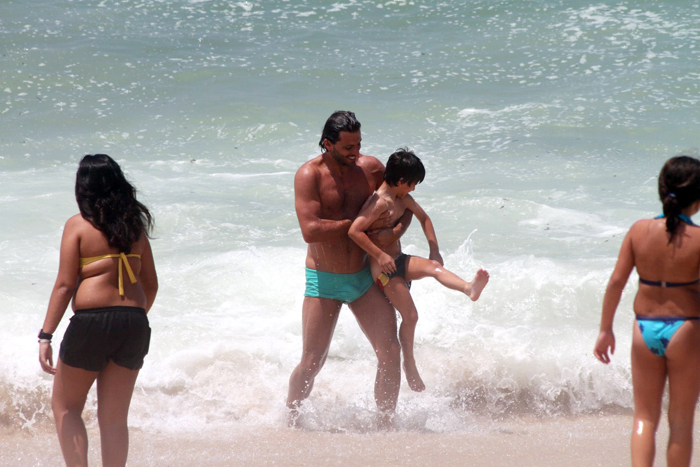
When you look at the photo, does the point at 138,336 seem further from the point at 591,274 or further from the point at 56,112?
the point at 56,112

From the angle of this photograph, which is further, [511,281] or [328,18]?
[328,18]

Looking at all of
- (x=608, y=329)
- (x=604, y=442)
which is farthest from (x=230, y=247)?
(x=608, y=329)

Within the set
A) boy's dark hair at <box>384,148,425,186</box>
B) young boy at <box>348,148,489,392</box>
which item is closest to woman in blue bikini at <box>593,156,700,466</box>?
young boy at <box>348,148,489,392</box>

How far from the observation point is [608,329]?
345 centimetres

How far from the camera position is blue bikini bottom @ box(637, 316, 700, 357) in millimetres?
3250

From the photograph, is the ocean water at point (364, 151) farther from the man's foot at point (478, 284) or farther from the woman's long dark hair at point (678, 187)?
the woman's long dark hair at point (678, 187)

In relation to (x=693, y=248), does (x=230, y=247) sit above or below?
below

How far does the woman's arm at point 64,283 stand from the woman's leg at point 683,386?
2.58 metres

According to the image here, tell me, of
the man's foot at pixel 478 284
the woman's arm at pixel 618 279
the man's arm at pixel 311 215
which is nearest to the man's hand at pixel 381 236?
the man's arm at pixel 311 215

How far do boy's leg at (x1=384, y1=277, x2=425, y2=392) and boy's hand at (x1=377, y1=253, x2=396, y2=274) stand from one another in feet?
0.56

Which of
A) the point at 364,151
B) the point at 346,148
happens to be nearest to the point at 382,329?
the point at 346,148

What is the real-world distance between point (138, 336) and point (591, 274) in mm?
5032

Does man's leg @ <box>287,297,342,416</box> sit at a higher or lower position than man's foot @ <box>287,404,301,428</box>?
higher

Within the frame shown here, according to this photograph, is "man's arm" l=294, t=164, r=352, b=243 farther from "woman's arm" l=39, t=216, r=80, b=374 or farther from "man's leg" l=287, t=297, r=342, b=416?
"woman's arm" l=39, t=216, r=80, b=374
